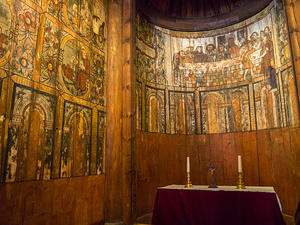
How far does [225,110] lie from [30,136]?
5.17 metres

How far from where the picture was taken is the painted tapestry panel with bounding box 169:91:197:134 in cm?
715

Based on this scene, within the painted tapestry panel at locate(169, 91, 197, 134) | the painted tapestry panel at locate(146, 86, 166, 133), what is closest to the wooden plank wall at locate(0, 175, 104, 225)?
the painted tapestry panel at locate(146, 86, 166, 133)

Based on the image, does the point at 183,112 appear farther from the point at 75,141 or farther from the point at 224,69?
the point at 75,141

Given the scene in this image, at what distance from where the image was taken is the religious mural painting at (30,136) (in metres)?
3.28

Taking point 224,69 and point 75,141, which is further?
point 224,69

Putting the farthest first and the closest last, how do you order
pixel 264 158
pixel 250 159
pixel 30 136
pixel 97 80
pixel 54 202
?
pixel 250 159
pixel 264 158
pixel 97 80
pixel 54 202
pixel 30 136

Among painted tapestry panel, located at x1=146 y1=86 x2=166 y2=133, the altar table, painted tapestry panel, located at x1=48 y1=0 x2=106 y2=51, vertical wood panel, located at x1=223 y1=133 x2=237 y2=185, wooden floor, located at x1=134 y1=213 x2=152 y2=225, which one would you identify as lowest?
wooden floor, located at x1=134 y1=213 x2=152 y2=225

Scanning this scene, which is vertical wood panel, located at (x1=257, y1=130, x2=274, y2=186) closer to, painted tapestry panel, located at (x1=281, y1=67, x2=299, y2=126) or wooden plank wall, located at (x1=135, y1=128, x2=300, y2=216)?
wooden plank wall, located at (x1=135, y1=128, x2=300, y2=216)

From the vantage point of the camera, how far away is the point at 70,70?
4.43 m

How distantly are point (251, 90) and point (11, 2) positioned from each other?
5689 millimetres

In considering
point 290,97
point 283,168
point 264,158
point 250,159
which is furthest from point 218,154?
point 290,97

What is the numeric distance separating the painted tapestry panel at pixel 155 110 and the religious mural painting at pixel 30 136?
298 cm

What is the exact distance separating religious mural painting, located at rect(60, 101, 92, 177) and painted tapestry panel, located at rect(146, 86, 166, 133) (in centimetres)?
209

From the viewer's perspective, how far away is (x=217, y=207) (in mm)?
4035
